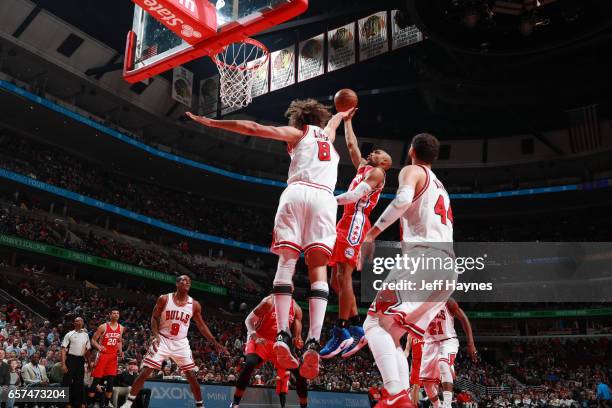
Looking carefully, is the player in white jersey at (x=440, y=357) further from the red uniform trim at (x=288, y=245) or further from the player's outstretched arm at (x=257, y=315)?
the red uniform trim at (x=288, y=245)

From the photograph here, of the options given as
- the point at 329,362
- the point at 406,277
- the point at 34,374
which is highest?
the point at 406,277

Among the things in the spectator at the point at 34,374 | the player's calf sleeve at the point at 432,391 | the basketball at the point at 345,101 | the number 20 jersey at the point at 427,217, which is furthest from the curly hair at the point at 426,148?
the spectator at the point at 34,374

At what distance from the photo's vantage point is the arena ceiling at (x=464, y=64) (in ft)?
65.1

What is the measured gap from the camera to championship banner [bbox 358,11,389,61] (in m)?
21.8

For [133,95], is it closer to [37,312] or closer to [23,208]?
[23,208]

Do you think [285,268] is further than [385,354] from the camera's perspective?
Yes

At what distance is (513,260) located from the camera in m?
35.4

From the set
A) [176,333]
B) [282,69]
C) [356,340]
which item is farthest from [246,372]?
[282,69]

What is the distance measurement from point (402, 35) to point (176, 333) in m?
16.4

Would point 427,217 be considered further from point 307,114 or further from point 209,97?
point 209,97

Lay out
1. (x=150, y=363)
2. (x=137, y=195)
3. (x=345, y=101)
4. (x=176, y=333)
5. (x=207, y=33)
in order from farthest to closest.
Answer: (x=137, y=195)
(x=207, y=33)
(x=176, y=333)
(x=150, y=363)
(x=345, y=101)

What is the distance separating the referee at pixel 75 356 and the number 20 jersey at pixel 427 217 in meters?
7.63

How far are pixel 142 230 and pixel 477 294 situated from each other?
64.5 ft

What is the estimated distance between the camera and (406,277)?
14.3 feet
